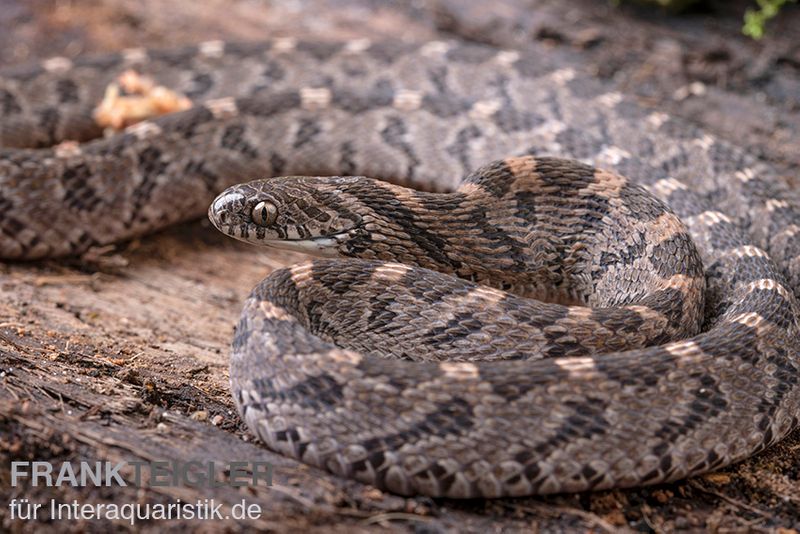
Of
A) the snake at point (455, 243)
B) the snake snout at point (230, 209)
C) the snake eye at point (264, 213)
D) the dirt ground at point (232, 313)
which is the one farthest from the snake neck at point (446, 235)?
the dirt ground at point (232, 313)

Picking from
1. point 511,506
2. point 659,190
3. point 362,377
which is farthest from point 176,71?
point 511,506

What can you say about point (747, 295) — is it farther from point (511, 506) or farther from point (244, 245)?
point (244, 245)

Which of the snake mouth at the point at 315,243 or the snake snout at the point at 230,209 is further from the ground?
the snake snout at the point at 230,209

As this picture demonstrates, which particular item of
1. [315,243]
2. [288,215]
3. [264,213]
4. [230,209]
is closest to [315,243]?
[315,243]

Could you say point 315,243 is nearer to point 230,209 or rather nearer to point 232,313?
point 230,209

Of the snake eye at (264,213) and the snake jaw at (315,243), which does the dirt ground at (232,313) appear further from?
the snake eye at (264,213)

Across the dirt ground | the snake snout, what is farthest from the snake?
the dirt ground
